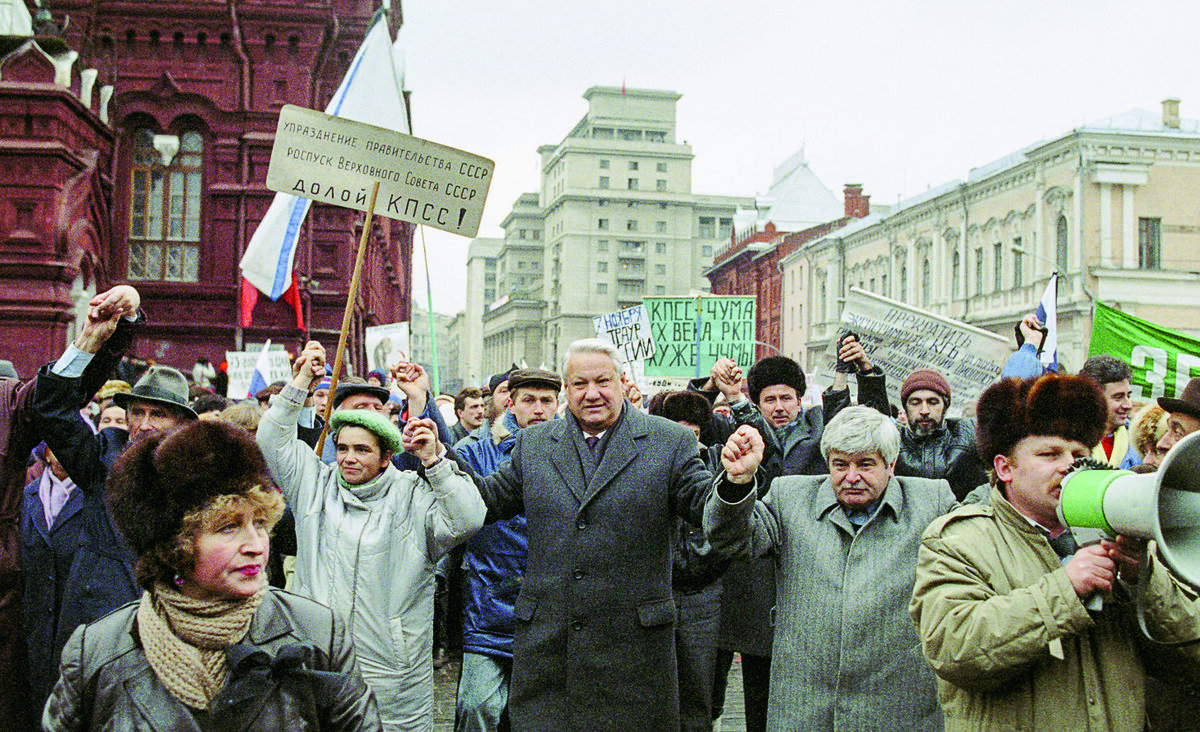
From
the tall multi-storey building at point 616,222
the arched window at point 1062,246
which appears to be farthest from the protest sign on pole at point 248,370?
the tall multi-storey building at point 616,222

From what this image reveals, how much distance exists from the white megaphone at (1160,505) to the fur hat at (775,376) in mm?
3574

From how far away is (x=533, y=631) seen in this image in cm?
445

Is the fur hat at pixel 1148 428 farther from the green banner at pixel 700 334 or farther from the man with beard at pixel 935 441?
the green banner at pixel 700 334

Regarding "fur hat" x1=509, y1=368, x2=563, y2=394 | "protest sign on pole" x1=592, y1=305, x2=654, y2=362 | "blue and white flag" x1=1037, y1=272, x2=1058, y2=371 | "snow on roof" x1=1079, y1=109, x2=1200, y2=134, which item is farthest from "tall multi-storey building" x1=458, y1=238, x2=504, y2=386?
"fur hat" x1=509, y1=368, x2=563, y2=394

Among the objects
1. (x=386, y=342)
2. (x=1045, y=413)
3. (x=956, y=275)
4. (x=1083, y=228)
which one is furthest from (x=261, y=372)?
(x=956, y=275)

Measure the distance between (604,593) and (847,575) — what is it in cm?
93

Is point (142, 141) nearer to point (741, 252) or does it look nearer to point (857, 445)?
point (857, 445)

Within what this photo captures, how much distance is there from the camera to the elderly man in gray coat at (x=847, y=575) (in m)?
4.07

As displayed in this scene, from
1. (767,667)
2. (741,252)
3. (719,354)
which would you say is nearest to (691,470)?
(767,667)

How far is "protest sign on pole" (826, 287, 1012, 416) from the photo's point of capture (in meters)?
8.02

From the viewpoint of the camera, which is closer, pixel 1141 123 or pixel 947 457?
pixel 947 457

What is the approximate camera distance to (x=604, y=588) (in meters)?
4.38

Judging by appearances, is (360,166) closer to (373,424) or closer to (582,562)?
(373,424)

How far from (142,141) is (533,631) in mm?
20889
